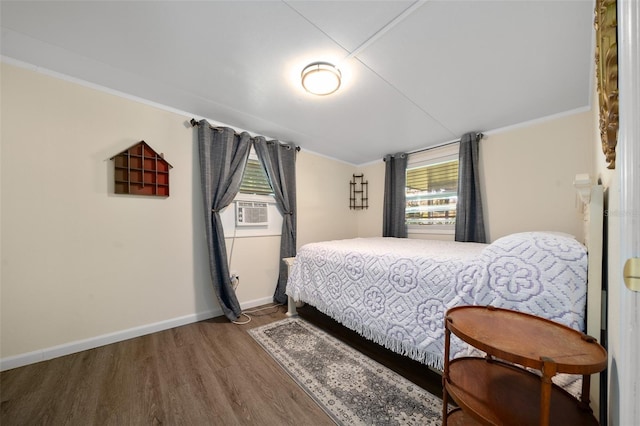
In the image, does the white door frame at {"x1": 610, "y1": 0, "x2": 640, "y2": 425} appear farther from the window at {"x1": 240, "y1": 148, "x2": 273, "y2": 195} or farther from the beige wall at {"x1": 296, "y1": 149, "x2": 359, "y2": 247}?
the beige wall at {"x1": 296, "y1": 149, "x2": 359, "y2": 247}

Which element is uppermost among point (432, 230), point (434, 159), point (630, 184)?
point (434, 159)

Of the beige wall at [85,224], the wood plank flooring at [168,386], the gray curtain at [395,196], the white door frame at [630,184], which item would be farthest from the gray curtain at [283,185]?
the white door frame at [630,184]

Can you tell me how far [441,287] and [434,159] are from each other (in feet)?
7.59

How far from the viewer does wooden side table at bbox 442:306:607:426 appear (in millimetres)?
663

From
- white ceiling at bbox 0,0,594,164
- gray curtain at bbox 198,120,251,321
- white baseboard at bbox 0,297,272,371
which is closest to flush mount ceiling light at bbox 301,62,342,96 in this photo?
white ceiling at bbox 0,0,594,164

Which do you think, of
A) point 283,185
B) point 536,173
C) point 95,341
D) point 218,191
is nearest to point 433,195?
point 536,173

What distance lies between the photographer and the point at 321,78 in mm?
1636

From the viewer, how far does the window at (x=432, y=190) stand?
9.68 feet

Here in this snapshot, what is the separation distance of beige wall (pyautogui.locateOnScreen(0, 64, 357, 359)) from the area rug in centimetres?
110

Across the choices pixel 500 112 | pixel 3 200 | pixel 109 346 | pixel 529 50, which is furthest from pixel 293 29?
pixel 109 346

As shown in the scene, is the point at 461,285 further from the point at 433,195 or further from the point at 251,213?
the point at 251,213

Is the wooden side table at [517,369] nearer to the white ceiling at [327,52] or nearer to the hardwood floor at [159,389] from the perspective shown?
the hardwood floor at [159,389]

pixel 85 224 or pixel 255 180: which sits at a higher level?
pixel 255 180

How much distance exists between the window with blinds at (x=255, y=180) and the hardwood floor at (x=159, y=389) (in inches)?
64.6
